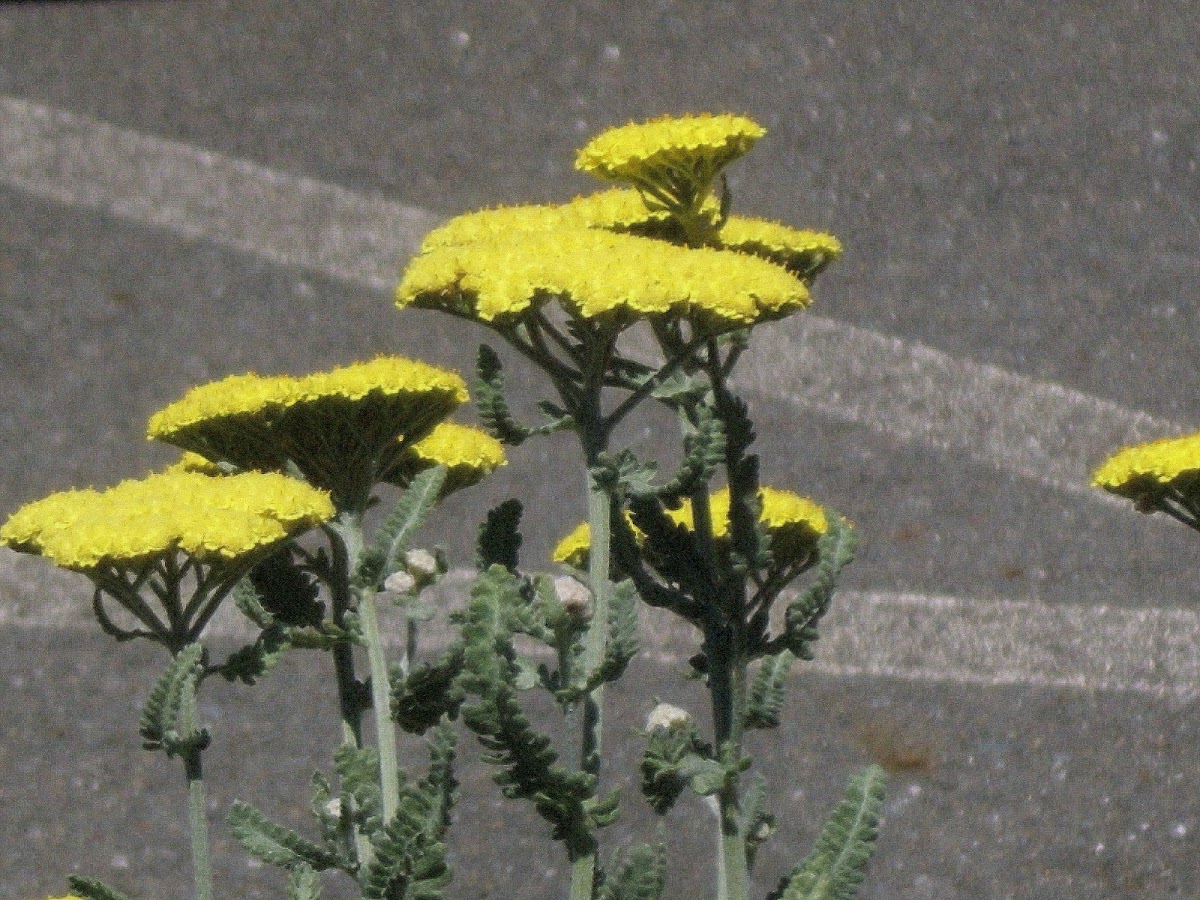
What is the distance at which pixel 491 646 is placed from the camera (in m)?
1.41

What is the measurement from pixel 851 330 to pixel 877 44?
853 mm

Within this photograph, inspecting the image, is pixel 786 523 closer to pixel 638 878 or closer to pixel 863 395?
pixel 638 878

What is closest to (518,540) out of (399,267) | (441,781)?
(441,781)

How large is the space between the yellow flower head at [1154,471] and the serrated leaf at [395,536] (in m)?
0.60

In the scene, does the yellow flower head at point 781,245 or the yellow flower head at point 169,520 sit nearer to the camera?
the yellow flower head at point 169,520

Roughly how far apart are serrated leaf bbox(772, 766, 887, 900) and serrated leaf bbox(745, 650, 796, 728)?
0.30 feet

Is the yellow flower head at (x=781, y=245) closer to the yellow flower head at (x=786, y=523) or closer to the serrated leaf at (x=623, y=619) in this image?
the yellow flower head at (x=786, y=523)

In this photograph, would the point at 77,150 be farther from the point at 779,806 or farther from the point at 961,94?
the point at 779,806

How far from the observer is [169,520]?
1.44 metres

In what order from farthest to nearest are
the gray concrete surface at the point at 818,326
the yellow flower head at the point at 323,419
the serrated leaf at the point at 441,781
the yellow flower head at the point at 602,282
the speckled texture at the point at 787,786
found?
the gray concrete surface at the point at 818,326
the speckled texture at the point at 787,786
the yellow flower head at the point at 323,419
the serrated leaf at the point at 441,781
the yellow flower head at the point at 602,282

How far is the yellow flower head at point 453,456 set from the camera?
5.77 ft

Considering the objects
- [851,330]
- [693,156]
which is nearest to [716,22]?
[851,330]

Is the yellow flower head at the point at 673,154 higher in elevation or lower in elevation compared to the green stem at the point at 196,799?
higher

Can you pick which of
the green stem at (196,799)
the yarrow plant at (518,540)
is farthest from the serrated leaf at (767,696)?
the green stem at (196,799)
